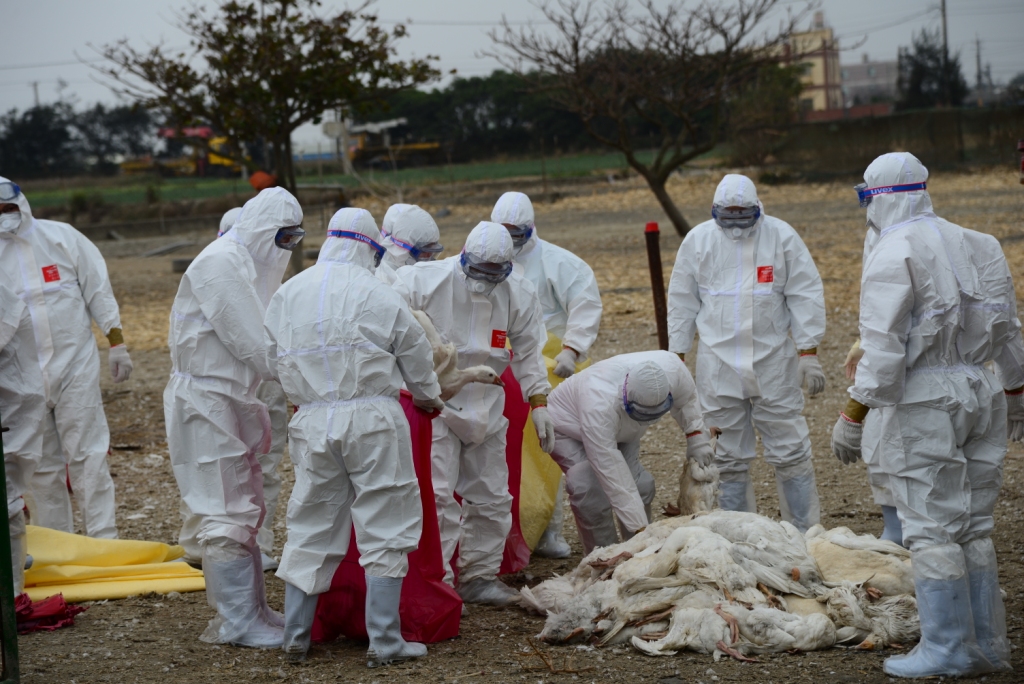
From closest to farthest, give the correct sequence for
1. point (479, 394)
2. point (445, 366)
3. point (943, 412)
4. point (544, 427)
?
point (943, 412) → point (445, 366) → point (479, 394) → point (544, 427)

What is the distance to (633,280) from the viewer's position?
14383 mm

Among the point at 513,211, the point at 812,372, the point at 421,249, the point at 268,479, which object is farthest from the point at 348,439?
the point at 812,372

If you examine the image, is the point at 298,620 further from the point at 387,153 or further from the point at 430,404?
the point at 387,153

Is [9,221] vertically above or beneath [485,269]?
above

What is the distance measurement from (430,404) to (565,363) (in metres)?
1.49

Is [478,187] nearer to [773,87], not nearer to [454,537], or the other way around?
[773,87]

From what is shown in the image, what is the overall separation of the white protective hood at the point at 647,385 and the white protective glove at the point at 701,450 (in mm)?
336

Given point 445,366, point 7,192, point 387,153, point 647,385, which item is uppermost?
point 387,153

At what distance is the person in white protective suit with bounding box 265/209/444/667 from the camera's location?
3.88 metres

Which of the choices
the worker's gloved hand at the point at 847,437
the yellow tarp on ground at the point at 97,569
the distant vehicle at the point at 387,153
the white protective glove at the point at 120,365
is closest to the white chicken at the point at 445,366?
the worker's gloved hand at the point at 847,437

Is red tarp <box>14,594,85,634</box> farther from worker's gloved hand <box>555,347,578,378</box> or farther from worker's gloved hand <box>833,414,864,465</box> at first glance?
worker's gloved hand <box>833,414,864,465</box>

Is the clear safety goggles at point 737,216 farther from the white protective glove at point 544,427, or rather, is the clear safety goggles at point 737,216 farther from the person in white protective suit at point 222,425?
the person in white protective suit at point 222,425

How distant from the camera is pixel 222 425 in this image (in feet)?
14.6

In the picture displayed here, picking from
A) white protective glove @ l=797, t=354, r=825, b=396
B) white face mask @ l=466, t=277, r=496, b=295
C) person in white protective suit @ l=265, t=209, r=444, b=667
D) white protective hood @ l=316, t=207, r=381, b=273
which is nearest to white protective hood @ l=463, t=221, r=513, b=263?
white face mask @ l=466, t=277, r=496, b=295
